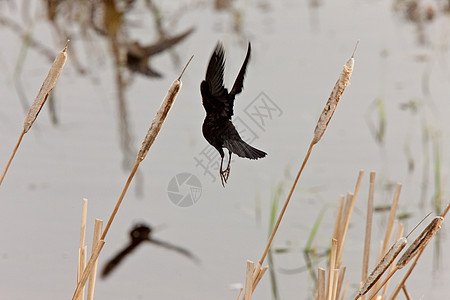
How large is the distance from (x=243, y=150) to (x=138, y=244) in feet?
5.40

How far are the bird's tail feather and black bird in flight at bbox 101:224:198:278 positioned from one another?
1530 millimetres

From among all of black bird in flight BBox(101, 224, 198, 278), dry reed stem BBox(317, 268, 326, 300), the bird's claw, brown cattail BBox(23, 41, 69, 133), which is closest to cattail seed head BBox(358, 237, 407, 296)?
dry reed stem BBox(317, 268, 326, 300)

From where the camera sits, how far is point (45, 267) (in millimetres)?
2086

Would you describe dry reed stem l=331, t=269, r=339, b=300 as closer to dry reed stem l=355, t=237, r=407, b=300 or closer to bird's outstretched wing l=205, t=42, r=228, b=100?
dry reed stem l=355, t=237, r=407, b=300

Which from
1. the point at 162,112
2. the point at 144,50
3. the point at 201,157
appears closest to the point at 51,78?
the point at 162,112

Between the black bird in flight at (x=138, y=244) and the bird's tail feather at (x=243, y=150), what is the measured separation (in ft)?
5.02

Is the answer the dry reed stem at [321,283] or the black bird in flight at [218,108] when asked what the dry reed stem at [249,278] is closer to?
the dry reed stem at [321,283]

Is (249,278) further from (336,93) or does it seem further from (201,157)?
(201,157)

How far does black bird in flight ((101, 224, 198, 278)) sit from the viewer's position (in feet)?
7.03

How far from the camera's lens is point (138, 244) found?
223 cm

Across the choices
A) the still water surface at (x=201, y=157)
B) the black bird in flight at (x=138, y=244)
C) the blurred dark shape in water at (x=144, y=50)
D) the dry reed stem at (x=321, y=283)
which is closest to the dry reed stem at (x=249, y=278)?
the dry reed stem at (x=321, y=283)

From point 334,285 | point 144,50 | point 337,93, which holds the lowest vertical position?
point 334,285

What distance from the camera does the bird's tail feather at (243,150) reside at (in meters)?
0.61

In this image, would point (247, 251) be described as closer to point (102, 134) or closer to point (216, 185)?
point (216, 185)
